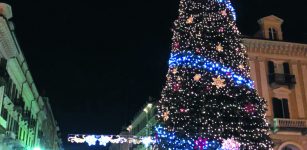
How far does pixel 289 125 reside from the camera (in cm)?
3141

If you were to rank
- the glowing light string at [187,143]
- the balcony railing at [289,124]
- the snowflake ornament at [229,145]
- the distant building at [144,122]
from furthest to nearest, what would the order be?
1. the distant building at [144,122]
2. the balcony railing at [289,124]
3. the glowing light string at [187,143]
4. the snowflake ornament at [229,145]

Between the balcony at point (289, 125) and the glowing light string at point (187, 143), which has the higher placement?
the balcony at point (289, 125)

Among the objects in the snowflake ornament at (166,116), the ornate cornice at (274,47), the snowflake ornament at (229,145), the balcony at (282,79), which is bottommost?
the snowflake ornament at (229,145)

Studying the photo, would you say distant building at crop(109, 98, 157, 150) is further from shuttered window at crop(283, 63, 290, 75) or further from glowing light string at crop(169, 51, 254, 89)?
glowing light string at crop(169, 51, 254, 89)

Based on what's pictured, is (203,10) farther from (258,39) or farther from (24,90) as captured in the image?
(24,90)

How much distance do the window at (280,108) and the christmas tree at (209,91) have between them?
11.8 meters

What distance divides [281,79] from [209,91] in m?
14.4

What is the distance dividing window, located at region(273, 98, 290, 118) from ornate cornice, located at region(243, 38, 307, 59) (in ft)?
13.0

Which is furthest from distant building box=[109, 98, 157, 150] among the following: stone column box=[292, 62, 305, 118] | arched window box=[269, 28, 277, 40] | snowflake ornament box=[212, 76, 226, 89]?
snowflake ornament box=[212, 76, 226, 89]

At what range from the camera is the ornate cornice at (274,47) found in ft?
110

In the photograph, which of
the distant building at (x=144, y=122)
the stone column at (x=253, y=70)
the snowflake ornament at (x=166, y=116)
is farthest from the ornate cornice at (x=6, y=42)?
the distant building at (x=144, y=122)

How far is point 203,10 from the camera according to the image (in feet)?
74.4

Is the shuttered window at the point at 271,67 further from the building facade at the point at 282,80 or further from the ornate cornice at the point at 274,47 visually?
the ornate cornice at the point at 274,47

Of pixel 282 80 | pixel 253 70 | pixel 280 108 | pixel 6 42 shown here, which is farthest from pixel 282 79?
pixel 6 42
